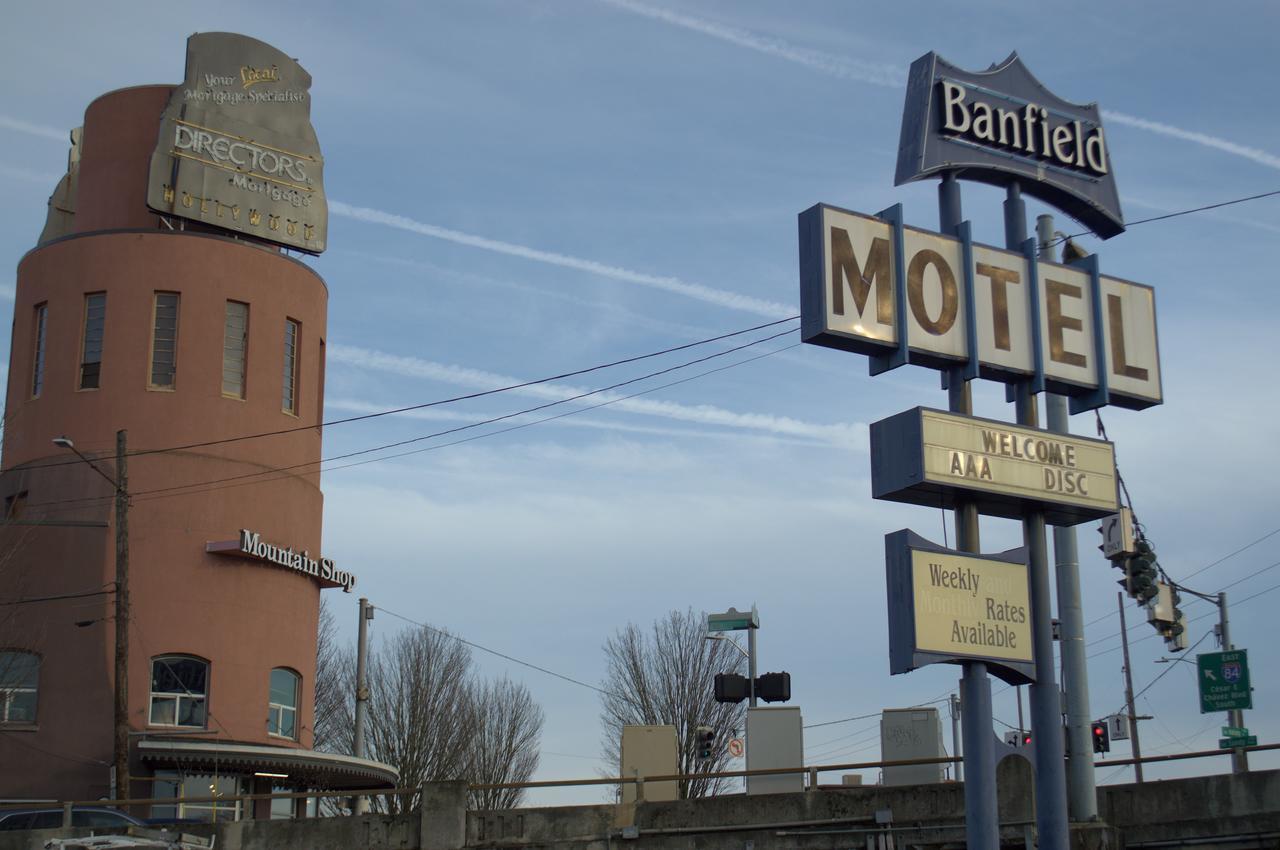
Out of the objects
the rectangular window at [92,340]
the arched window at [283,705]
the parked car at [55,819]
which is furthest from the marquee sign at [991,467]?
the rectangular window at [92,340]

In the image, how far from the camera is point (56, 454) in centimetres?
3841

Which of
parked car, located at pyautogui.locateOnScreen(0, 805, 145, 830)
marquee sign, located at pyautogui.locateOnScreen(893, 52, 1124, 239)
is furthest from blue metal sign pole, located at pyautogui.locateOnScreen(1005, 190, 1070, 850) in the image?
parked car, located at pyautogui.locateOnScreen(0, 805, 145, 830)

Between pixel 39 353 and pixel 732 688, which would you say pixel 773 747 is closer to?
pixel 732 688

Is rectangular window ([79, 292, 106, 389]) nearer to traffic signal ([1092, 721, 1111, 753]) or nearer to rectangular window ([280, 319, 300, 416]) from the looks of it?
rectangular window ([280, 319, 300, 416])

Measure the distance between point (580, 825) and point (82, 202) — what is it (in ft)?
82.2

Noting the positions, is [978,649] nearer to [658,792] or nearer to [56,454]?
[658,792]

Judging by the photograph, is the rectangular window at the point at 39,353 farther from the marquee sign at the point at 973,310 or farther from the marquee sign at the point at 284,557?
the marquee sign at the point at 973,310

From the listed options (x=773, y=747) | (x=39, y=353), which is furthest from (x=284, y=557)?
(x=773, y=747)

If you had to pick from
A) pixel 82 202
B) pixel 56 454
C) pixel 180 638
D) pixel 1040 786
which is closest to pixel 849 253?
Answer: pixel 1040 786

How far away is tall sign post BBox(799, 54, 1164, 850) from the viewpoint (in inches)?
701

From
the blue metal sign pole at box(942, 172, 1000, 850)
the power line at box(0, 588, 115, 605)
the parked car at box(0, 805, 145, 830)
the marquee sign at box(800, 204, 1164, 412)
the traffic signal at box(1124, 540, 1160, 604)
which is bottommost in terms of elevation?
the parked car at box(0, 805, 145, 830)

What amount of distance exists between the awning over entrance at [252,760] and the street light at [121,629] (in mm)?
1216

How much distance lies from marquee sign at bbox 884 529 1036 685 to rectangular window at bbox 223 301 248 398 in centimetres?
2620

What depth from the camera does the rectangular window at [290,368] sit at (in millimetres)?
41438
